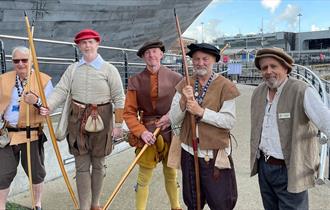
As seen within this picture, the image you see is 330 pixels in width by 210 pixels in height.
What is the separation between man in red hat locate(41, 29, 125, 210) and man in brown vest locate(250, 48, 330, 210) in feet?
4.62

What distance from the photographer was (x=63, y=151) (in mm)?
5430

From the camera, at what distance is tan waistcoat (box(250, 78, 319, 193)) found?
2.49m

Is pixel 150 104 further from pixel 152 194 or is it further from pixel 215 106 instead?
pixel 152 194

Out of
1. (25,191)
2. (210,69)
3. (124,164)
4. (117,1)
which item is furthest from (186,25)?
(210,69)

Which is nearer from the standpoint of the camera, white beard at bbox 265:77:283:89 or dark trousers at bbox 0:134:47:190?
white beard at bbox 265:77:283:89

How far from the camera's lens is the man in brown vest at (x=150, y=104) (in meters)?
3.40

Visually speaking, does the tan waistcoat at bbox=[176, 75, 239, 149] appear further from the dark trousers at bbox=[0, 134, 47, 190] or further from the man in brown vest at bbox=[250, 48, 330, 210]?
the dark trousers at bbox=[0, 134, 47, 190]

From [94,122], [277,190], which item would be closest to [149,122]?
[94,122]

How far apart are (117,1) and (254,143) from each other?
879cm

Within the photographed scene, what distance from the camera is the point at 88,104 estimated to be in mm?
3451

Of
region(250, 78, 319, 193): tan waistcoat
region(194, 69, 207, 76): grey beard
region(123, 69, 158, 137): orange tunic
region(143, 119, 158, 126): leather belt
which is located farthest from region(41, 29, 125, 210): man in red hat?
region(250, 78, 319, 193): tan waistcoat

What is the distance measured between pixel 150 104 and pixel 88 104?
561mm

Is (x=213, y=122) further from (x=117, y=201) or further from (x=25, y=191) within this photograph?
Answer: (x=25, y=191)

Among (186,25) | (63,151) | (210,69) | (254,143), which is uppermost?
(186,25)
